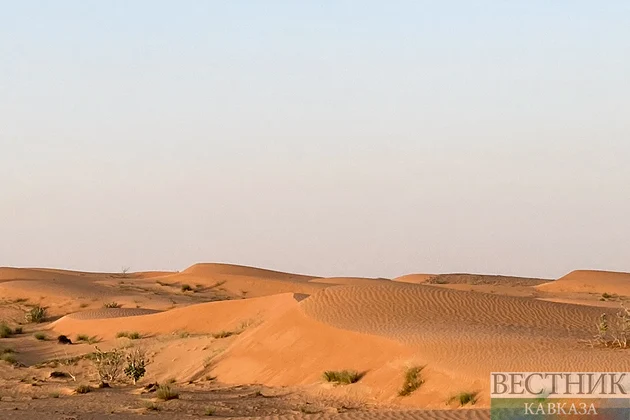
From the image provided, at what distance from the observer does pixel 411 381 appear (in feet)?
56.6

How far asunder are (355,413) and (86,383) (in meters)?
9.42

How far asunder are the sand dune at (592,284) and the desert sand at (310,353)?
101ft

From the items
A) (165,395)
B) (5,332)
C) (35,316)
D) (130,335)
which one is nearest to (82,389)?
(165,395)

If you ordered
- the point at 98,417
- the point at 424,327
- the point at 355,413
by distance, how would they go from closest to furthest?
the point at 355,413 < the point at 98,417 < the point at 424,327

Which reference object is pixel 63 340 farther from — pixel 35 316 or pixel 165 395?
pixel 165 395

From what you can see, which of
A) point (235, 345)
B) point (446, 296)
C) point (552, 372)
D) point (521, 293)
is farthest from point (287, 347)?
point (521, 293)

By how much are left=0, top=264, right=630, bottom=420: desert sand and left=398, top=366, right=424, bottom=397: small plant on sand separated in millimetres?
137

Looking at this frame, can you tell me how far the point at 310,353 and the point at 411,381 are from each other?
4.54 meters

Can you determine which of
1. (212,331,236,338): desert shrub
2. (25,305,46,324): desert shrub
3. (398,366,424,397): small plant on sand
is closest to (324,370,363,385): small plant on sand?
(398,366,424,397): small plant on sand

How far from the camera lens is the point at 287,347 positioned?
73.2ft

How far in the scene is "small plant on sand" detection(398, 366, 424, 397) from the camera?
1705 centimetres

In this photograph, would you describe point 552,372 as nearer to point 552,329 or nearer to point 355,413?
point 355,413

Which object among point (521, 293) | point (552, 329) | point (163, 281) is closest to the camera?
point (552, 329)

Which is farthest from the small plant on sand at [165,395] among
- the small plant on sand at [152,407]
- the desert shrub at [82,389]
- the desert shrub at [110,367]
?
the desert shrub at [110,367]
